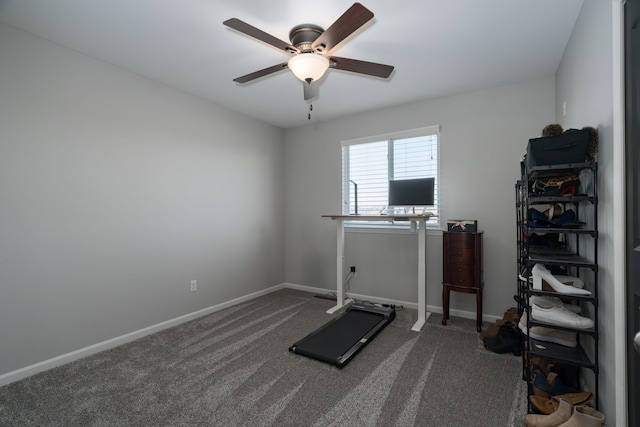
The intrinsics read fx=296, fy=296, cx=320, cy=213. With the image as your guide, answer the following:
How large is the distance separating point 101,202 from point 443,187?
359 centimetres

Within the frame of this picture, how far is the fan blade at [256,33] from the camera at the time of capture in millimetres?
1721

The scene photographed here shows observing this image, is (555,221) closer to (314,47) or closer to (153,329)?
(314,47)

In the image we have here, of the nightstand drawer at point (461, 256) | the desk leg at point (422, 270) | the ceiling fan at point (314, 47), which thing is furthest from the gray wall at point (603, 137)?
the desk leg at point (422, 270)

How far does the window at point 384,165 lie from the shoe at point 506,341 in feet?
4.42

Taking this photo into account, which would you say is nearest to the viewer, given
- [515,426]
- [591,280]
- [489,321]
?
[515,426]

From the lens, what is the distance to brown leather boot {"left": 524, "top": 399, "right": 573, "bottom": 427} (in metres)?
1.55

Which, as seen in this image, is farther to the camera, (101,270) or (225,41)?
(101,270)

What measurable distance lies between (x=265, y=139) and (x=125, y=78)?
6.53 ft

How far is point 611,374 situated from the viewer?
1.49 m

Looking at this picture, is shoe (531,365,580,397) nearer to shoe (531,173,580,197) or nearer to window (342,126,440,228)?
shoe (531,173,580,197)

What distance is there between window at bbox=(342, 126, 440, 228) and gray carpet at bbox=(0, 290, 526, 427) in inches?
68.1

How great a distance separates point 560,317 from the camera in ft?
5.61

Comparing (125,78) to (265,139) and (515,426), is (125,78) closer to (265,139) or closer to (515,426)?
(265,139)

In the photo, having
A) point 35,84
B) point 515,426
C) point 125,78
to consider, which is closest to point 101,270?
point 35,84
